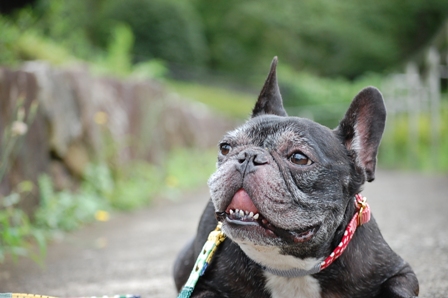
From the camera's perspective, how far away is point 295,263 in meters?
2.62

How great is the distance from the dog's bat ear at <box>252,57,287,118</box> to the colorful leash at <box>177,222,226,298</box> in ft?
2.45

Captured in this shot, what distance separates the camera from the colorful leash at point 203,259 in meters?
2.68

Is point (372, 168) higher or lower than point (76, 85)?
lower

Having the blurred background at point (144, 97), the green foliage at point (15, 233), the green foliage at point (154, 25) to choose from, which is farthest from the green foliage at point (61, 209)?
the green foliage at point (154, 25)

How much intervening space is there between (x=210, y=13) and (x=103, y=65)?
108 ft

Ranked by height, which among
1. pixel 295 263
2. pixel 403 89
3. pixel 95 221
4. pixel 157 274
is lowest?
pixel 295 263

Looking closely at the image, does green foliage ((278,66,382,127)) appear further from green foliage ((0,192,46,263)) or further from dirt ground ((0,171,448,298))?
green foliage ((0,192,46,263))

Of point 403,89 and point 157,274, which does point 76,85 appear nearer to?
point 157,274

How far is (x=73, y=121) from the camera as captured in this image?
702 cm

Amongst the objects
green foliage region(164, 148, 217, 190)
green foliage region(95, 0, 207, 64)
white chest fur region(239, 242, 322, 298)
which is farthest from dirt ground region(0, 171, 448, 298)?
green foliage region(95, 0, 207, 64)

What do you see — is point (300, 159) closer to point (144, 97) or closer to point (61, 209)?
point (61, 209)

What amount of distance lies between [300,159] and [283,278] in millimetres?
583

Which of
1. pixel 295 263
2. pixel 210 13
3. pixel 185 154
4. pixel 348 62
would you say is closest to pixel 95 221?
pixel 295 263

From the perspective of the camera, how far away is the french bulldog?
2.48m
